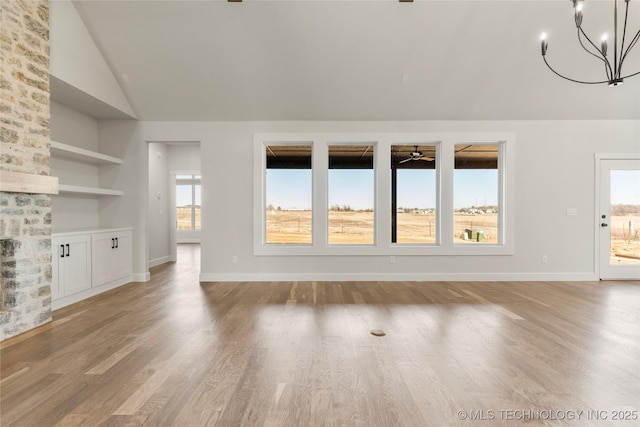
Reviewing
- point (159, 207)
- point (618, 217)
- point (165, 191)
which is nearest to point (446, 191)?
point (618, 217)

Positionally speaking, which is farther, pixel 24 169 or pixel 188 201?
pixel 188 201

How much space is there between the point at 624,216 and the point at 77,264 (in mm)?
8481

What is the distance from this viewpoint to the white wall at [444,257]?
5086 mm

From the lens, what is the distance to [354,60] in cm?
425

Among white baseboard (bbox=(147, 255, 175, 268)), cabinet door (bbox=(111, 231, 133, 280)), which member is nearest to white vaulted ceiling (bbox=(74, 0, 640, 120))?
cabinet door (bbox=(111, 231, 133, 280))

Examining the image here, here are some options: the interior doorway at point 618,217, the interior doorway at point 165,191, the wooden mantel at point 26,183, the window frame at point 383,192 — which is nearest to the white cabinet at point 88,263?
the wooden mantel at point 26,183

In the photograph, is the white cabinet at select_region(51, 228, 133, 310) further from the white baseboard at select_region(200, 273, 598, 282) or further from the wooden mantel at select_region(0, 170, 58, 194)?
the white baseboard at select_region(200, 273, 598, 282)

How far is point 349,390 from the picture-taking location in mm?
2000

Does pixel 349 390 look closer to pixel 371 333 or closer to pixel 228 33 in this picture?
pixel 371 333

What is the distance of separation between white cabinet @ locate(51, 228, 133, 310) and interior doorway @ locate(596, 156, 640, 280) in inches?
307

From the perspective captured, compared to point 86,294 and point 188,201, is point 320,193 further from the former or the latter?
point 188,201

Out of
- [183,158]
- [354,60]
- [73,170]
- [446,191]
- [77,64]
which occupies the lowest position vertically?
[446,191]

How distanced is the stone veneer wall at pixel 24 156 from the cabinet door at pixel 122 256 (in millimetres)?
1367

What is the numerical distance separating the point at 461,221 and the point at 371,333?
3286 millimetres
